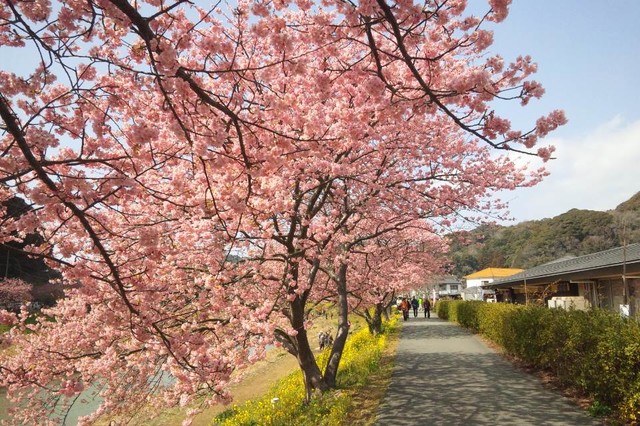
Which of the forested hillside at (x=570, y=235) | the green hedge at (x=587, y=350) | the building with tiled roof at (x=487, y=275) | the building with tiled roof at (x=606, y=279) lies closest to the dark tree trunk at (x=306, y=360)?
the green hedge at (x=587, y=350)

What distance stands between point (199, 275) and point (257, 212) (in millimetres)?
2355

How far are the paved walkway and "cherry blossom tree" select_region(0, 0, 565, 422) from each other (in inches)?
81.6

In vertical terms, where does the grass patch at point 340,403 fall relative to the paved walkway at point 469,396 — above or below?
below

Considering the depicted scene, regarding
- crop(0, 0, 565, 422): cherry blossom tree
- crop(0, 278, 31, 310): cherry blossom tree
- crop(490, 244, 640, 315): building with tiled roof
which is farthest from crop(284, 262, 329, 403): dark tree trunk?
crop(0, 278, 31, 310): cherry blossom tree

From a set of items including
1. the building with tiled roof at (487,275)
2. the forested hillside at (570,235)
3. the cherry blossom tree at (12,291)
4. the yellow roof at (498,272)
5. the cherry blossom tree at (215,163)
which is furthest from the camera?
the building with tiled roof at (487,275)

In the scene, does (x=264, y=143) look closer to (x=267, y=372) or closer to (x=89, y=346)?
(x=89, y=346)

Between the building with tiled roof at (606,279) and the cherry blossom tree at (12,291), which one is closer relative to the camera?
the building with tiled roof at (606,279)

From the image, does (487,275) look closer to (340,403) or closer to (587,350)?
(587,350)

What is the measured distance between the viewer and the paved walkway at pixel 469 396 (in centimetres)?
717

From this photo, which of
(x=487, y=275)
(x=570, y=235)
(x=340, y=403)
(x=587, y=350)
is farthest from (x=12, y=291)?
(x=570, y=235)

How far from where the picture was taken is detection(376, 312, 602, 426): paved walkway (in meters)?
7.17

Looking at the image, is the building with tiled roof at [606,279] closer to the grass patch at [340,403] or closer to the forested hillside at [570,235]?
the grass patch at [340,403]

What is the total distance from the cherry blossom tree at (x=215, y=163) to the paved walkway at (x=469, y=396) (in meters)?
2.07

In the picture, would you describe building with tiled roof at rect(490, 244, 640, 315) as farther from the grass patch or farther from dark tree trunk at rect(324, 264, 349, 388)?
dark tree trunk at rect(324, 264, 349, 388)
